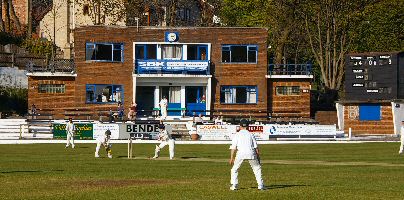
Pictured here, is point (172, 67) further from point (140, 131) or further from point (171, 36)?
point (140, 131)

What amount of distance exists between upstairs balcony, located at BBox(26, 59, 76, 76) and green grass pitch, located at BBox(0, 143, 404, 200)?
28.2 metres

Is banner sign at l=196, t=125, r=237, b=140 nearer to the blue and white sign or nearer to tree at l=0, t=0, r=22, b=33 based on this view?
the blue and white sign

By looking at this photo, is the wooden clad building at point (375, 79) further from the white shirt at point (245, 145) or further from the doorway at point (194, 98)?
the white shirt at point (245, 145)

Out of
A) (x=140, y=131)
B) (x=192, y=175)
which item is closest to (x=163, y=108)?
(x=140, y=131)

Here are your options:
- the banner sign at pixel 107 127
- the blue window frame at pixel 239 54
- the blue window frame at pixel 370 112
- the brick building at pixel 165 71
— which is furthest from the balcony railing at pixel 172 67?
the banner sign at pixel 107 127

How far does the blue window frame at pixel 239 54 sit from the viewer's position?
80.7m

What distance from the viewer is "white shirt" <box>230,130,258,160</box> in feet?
86.4

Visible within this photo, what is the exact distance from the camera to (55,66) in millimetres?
82562

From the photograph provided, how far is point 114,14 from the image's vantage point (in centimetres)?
9625

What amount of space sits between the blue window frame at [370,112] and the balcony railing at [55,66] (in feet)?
80.5

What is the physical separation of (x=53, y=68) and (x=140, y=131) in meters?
17.5

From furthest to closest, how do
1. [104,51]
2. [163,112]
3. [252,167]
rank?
[104,51] → [163,112] → [252,167]

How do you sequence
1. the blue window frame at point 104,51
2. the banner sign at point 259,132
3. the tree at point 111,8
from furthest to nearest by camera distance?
the tree at point 111,8 → the blue window frame at point 104,51 → the banner sign at point 259,132

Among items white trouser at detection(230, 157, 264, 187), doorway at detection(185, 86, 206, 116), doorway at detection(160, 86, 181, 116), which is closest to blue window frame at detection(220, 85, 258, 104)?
doorway at detection(185, 86, 206, 116)
